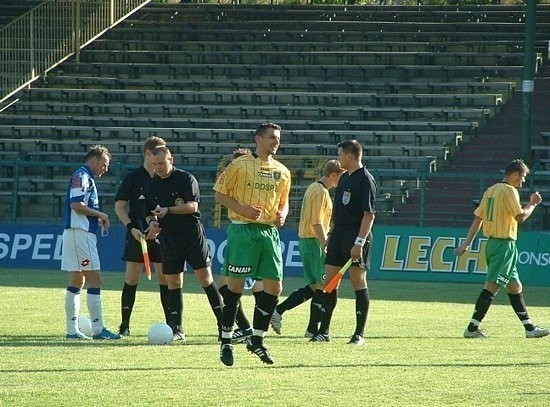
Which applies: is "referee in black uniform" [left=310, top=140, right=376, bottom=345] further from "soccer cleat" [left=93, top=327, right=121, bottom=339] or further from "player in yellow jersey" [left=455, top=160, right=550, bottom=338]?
"soccer cleat" [left=93, top=327, right=121, bottom=339]

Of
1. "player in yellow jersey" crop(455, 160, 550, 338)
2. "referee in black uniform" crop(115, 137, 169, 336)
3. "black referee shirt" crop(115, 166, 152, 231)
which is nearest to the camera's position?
"referee in black uniform" crop(115, 137, 169, 336)

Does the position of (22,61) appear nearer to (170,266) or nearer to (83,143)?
(83,143)

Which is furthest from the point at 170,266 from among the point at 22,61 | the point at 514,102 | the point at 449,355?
the point at 22,61

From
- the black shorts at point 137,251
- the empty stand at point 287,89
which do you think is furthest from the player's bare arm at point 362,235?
A: the empty stand at point 287,89

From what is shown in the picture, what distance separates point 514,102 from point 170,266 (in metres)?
20.7

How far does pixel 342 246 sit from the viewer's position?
45.9 ft

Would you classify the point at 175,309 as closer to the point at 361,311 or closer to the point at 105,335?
the point at 105,335

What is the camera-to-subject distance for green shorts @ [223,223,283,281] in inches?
469

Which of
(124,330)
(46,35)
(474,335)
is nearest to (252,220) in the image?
(124,330)

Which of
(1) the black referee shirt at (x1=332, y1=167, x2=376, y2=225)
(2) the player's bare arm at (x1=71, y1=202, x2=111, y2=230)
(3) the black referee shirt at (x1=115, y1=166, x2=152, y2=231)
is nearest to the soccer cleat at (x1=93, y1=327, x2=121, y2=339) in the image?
(2) the player's bare arm at (x1=71, y1=202, x2=111, y2=230)

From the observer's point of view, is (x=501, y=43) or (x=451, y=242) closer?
(x=451, y=242)

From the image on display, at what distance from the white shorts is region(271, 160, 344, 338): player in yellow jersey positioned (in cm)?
218

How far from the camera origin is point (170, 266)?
13797 millimetres

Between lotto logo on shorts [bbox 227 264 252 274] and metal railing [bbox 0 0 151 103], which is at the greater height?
metal railing [bbox 0 0 151 103]
